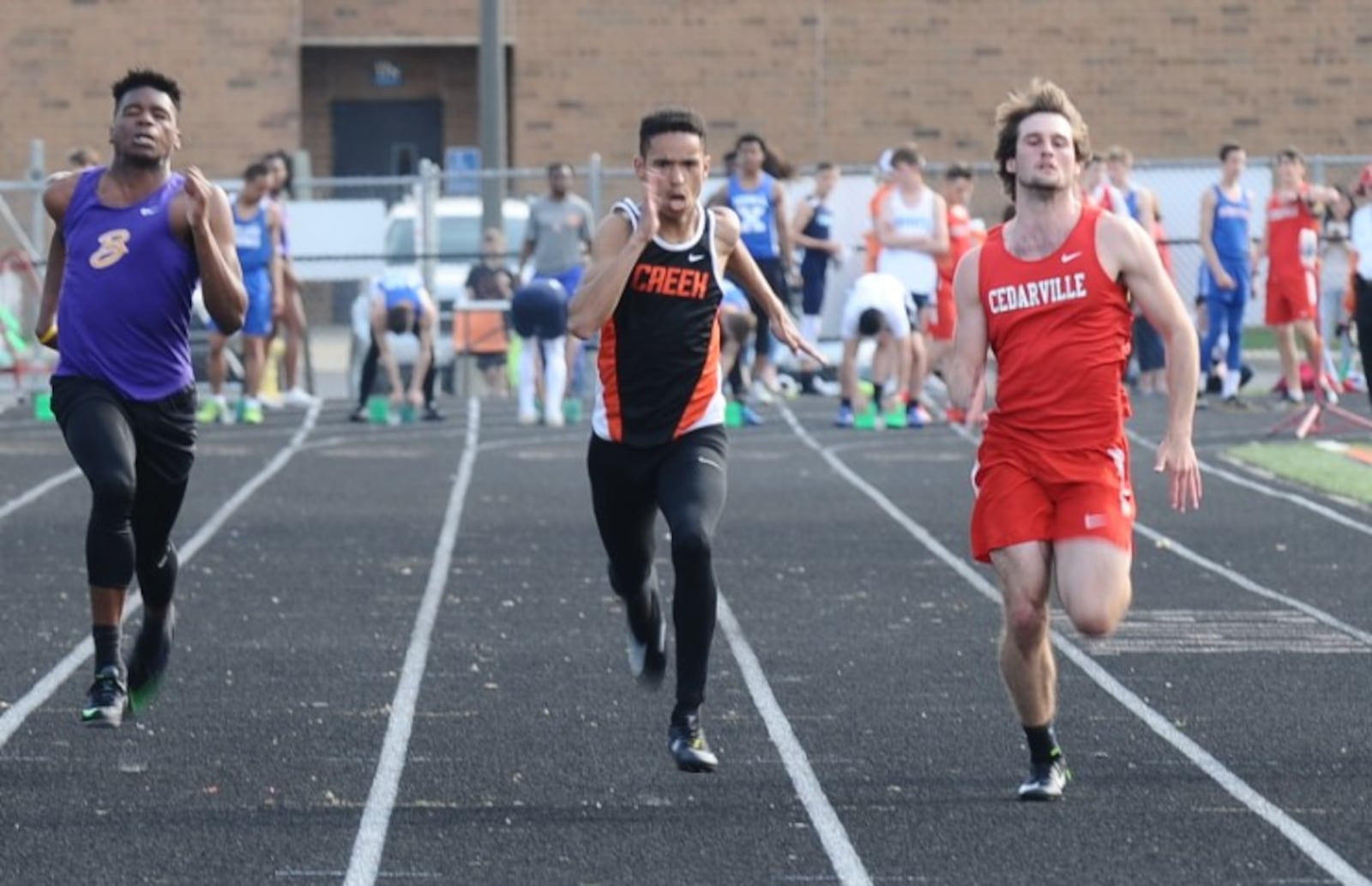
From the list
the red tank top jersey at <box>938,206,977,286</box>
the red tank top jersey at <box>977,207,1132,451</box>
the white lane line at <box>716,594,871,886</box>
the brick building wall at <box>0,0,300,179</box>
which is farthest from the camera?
the brick building wall at <box>0,0,300,179</box>

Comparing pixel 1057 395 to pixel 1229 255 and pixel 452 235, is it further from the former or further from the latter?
pixel 452 235

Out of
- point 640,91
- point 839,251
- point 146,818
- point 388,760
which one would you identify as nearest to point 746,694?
point 388,760

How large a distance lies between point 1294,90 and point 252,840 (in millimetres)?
32277

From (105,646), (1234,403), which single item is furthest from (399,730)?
(1234,403)

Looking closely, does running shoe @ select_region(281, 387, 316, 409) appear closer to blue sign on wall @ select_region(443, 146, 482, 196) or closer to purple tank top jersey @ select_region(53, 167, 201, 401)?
blue sign on wall @ select_region(443, 146, 482, 196)

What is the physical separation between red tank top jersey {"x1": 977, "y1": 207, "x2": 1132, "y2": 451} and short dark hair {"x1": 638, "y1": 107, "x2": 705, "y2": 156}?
1061 mm

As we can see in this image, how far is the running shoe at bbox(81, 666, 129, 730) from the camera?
28.5 feet

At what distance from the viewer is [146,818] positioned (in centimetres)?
761

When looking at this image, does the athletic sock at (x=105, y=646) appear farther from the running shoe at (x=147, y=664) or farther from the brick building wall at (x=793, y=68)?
the brick building wall at (x=793, y=68)

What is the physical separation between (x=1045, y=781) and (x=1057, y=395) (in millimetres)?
1053

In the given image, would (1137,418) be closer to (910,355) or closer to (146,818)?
(910,355)

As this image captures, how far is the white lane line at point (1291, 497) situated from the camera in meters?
15.3

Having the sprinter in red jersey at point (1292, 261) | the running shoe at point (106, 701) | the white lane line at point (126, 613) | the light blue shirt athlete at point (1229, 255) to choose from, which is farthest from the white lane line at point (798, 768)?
the light blue shirt athlete at point (1229, 255)

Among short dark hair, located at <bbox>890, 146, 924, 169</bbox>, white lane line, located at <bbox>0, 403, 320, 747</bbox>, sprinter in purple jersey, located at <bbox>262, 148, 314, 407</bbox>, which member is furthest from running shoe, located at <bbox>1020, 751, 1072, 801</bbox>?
sprinter in purple jersey, located at <bbox>262, 148, 314, 407</bbox>
